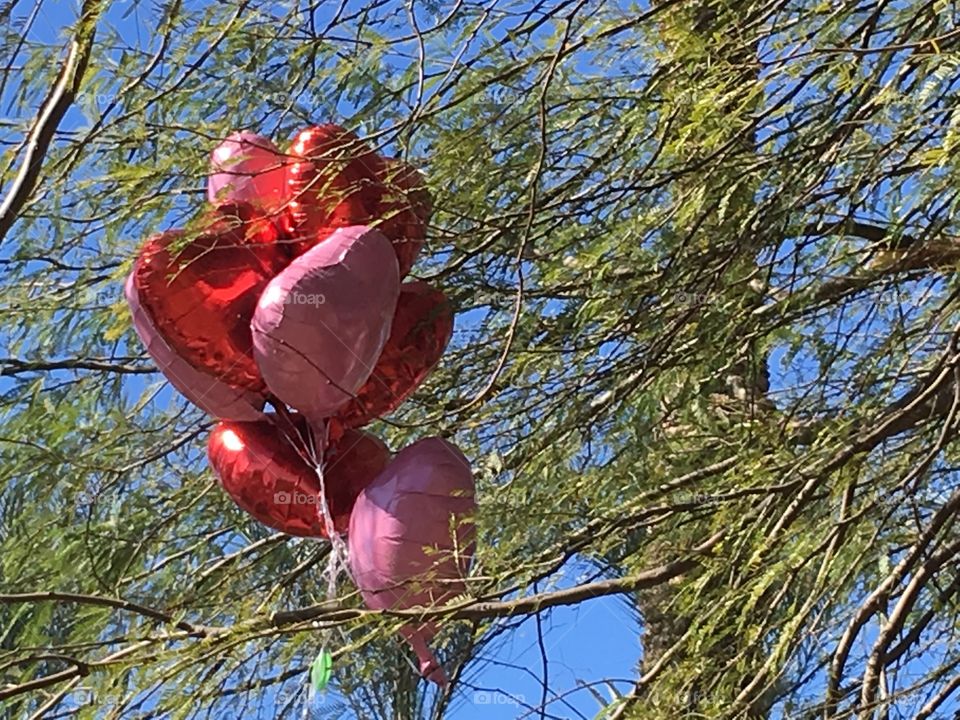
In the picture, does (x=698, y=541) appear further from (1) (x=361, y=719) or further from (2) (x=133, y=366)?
(2) (x=133, y=366)

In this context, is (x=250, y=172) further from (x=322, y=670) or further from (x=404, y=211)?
(x=322, y=670)

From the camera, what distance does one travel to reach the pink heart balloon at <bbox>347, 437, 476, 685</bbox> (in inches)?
73.1

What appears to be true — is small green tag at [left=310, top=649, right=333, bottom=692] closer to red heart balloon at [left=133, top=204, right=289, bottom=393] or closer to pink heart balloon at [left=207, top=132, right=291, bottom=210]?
red heart balloon at [left=133, top=204, right=289, bottom=393]

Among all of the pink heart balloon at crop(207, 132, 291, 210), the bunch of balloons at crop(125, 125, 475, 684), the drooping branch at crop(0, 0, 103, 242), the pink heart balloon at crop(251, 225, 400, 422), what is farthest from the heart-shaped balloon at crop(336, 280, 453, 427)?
the drooping branch at crop(0, 0, 103, 242)

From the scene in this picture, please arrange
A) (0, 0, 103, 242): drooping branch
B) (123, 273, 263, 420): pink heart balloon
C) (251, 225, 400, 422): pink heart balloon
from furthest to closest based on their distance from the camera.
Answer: (123, 273, 263, 420): pink heart balloon
(251, 225, 400, 422): pink heart balloon
(0, 0, 103, 242): drooping branch

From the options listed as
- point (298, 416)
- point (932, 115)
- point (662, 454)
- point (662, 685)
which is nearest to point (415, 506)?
point (298, 416)

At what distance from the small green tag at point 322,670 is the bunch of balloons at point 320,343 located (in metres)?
0.09

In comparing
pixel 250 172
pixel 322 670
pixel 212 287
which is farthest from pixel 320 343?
pixel 322 670

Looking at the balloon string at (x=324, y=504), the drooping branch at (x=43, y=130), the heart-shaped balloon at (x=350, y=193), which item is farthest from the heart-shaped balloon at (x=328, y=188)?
the drooping branch at (x=43, y=130)

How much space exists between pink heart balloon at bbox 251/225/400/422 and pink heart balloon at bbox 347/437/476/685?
0.13 meters

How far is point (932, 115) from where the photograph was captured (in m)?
2.12

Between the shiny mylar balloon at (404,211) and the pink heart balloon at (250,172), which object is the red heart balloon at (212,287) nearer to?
the pink heart balloon at (250,172)

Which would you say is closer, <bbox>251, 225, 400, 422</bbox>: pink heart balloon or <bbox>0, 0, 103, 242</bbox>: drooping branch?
<bbox>0, 0, 103, 242</bbox>: drooping branch

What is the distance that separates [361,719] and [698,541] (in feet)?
2.70
